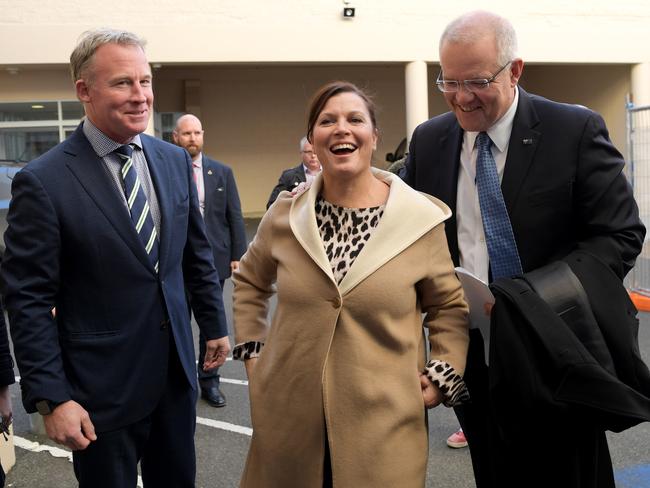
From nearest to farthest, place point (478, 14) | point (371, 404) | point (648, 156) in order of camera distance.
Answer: point (371, 404), point (478, 14), point (648, 156)

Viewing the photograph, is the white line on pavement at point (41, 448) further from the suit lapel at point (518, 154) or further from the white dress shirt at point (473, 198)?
the suit lapel at point (518, 154)

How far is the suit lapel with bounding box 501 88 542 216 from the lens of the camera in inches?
107

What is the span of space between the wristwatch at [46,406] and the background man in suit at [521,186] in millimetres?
1532

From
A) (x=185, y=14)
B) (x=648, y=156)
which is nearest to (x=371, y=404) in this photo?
(x=648, y=156)

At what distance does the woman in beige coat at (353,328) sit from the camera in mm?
2479

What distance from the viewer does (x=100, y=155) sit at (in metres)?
2.78

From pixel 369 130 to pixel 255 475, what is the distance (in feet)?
4.26

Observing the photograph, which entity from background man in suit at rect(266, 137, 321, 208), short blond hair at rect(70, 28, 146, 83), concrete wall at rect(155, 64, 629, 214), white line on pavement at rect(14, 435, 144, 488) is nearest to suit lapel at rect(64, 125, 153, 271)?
short blond hair at rect(70, 28, 146, 83)

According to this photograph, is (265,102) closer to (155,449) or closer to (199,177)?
(199,177)

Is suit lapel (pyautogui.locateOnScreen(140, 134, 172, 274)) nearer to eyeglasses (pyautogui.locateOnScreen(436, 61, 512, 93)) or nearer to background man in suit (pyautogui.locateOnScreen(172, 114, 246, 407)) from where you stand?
eyeglasses (pyautogui.locateOnScreen(436, 61, 512, 93))

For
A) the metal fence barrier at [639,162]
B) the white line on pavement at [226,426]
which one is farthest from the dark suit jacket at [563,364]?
the metal fence barrier at [639,162]

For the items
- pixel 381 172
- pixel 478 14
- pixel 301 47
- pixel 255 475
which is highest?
pixel 301 47

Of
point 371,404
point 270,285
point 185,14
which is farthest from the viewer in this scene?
point 185,14

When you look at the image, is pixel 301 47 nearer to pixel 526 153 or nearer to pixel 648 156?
pixel 648 156
